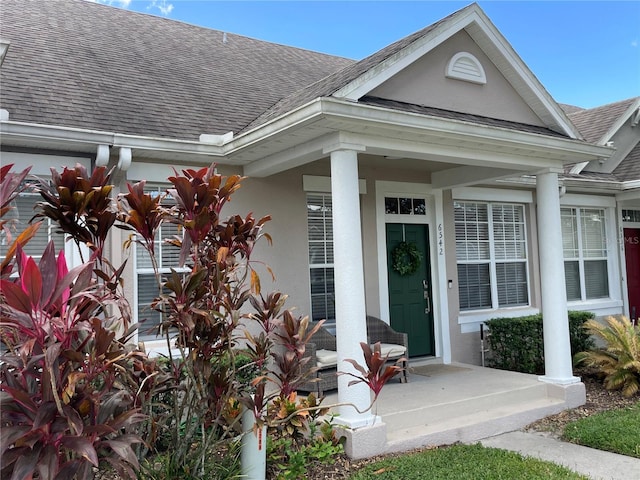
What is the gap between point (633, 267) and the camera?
39.1ft

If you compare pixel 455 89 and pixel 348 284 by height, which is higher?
pixel 455 89

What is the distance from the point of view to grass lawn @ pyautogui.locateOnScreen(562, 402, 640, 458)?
5.36m

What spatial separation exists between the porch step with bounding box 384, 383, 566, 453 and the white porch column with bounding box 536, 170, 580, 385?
35 centimetres

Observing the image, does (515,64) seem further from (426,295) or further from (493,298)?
(493,298)

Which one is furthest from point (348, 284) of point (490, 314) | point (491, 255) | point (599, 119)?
point (599, 119)

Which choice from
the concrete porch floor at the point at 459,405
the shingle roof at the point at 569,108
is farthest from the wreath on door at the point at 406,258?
the shingle roof at the point at 569,108

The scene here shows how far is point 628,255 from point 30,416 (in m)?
12.5

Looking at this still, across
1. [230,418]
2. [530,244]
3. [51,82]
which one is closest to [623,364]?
[530,244]

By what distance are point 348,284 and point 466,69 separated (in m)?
3.52

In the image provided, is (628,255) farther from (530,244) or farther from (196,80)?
(196,80)

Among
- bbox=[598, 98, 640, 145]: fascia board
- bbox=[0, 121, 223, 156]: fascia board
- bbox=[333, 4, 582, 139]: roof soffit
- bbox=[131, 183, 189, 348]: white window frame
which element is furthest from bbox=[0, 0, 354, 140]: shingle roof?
bbox=[598, 98, 640, 145]: fascia board

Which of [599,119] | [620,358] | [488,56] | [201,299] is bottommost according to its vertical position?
[620,358]

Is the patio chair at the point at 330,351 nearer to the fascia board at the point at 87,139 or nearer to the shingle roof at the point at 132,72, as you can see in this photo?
the fascia board at the point at 87,139

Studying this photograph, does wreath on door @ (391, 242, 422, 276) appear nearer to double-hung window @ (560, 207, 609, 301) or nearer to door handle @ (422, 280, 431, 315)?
door handle @ (422, 280, 431, 315)
